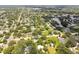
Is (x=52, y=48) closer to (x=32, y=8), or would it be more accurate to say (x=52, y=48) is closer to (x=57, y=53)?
(x=57, y=53)

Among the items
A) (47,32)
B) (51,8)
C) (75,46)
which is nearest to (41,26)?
(47,32)

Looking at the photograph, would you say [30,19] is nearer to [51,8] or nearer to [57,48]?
[51,8]

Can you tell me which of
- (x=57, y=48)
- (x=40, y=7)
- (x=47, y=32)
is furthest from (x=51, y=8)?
(x=57, y=48)

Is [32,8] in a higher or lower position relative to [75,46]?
higher
